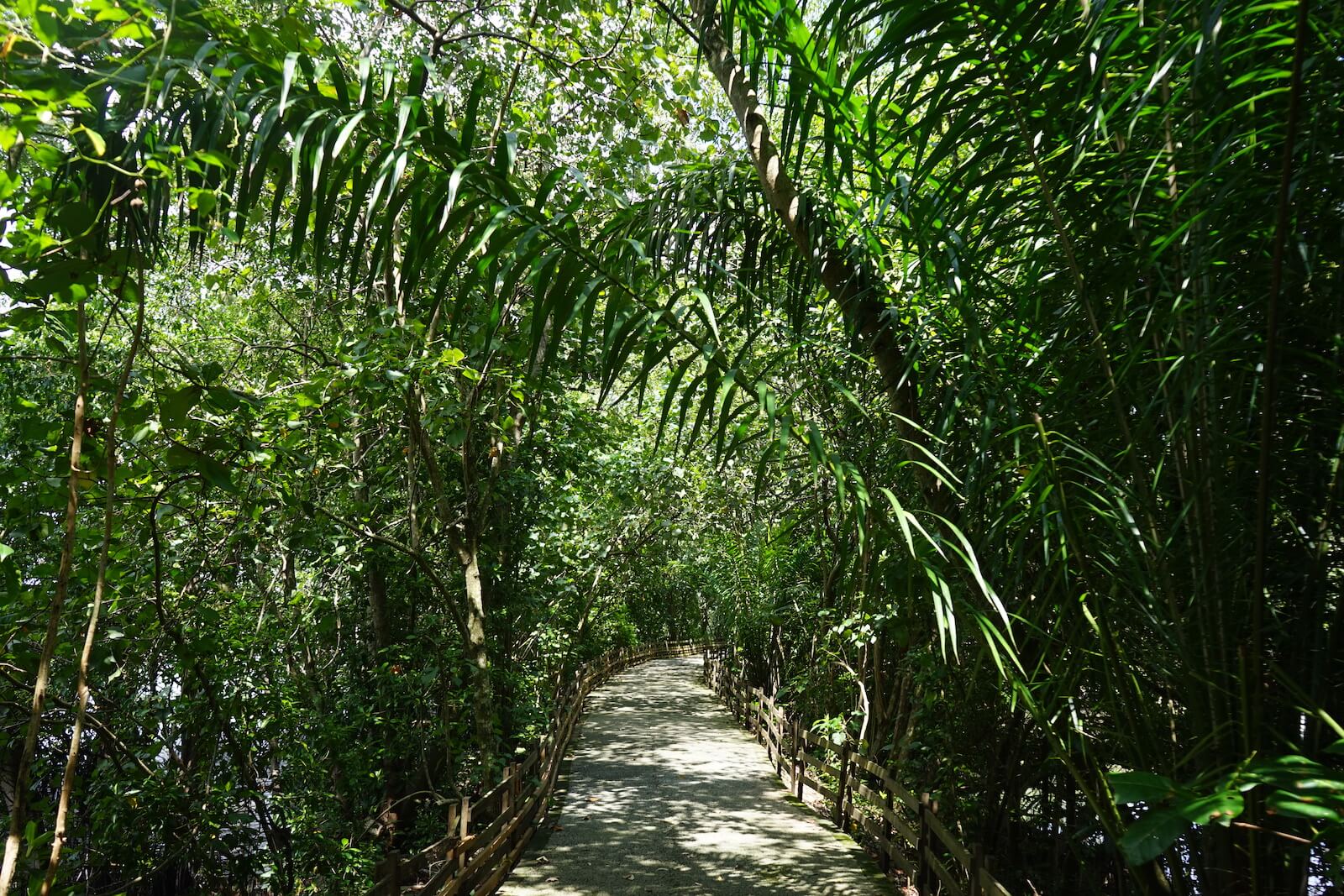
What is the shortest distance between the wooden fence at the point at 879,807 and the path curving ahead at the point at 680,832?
9.7 inches

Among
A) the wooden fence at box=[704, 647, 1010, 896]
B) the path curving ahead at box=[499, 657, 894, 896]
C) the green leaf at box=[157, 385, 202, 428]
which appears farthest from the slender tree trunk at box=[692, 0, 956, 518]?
Result: the path curving ahead at box=[499, 657, 894, 896]

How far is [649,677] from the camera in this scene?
79.4ft

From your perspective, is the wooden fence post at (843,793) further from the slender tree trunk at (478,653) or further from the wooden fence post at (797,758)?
the slender tree trunk at (478,653)

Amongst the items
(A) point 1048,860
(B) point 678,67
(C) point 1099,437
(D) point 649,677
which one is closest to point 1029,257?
(C) point 1099,437

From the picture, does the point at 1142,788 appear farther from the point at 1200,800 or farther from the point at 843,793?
the point at 843,793

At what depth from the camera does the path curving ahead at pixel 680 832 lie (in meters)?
6.37

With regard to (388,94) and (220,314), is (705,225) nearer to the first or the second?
(388,94)

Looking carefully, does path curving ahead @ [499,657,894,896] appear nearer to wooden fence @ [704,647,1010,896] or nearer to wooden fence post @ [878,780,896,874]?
wooden fence post @ [878,780,896,874]

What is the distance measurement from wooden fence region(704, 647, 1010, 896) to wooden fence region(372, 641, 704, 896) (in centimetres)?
283

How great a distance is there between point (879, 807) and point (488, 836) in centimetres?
316

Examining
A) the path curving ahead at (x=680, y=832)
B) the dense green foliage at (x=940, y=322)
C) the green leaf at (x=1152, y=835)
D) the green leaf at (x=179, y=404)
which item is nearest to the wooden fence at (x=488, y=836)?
the path curving ahead at (x=680, y=832)

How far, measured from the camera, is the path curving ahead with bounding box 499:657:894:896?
20.9 ft

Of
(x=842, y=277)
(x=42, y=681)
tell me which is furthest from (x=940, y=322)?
(x=42, y=681)

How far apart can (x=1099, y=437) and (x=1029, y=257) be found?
0.54 metres
